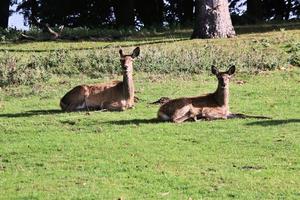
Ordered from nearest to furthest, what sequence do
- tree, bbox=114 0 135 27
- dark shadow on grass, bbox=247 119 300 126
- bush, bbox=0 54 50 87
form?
1. dark shadow on grass, bbox=247 119 300 126
2. bush, bbox=0 54 50 87
3. tree, bbox=114 0 135 27

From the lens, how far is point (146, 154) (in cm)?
1176

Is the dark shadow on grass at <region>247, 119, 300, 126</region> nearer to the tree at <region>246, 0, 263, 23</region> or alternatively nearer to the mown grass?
the mown grass

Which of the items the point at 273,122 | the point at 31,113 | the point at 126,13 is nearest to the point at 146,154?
the point at 273,122

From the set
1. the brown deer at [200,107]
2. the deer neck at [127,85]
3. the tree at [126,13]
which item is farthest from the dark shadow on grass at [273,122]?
the tree at [126,13]

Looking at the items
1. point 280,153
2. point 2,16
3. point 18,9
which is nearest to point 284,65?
point 280,153

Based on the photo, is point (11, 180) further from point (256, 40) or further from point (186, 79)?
point (256, 40)

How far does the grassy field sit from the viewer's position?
9898 mm

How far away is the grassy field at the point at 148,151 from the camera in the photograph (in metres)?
9.90

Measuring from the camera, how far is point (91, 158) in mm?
11602

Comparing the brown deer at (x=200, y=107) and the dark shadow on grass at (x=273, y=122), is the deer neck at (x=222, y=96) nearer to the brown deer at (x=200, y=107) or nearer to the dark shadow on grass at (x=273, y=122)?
the brown deer at (x=200, y=107)

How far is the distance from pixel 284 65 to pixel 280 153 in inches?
379

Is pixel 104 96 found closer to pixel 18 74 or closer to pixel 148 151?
pixel 148 151

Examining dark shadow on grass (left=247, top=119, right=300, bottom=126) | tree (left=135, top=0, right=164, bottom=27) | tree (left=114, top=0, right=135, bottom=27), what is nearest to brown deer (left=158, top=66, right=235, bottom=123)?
dark shadow on grass (left=247, top=119, right=300, bottom=126)

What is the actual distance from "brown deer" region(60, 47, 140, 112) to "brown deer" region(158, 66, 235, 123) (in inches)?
64.4
